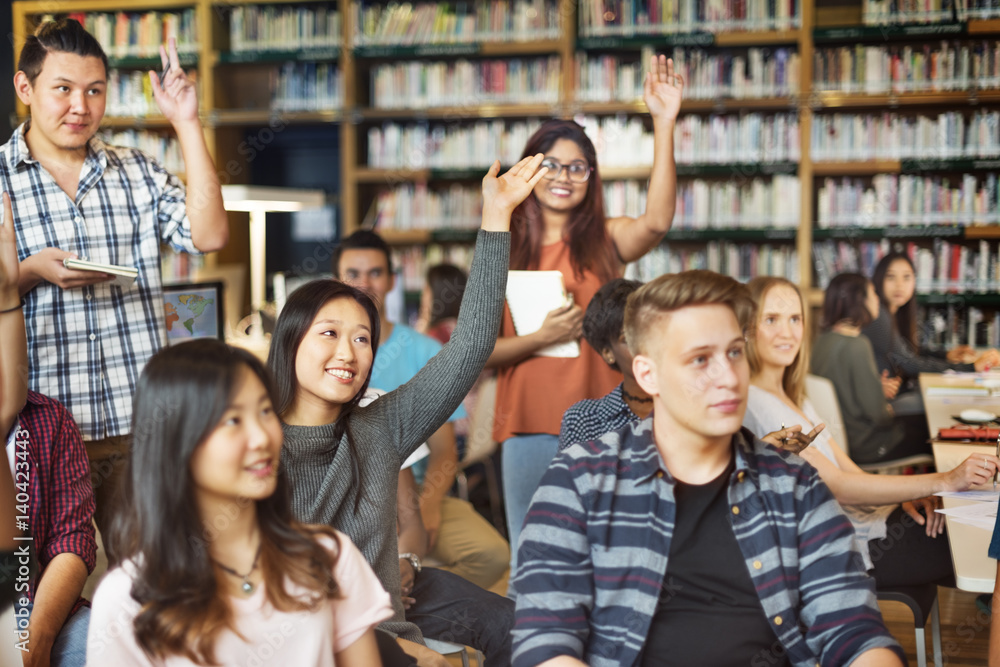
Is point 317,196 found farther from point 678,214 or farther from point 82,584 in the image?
point 82,584

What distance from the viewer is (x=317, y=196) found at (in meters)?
4.80

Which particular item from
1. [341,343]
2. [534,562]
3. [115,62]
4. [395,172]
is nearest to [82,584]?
[341,343]

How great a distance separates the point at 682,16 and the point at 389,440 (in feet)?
13.1

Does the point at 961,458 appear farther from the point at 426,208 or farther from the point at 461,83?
the point at 461,83

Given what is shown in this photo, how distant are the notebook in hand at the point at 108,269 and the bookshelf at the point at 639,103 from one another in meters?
3.25

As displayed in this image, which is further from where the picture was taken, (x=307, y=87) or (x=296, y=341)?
(x=307, y=87)

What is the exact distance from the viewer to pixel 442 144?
17.2 feet

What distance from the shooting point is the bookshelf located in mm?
4836

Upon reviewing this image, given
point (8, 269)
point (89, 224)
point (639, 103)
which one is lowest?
point (8, 269)

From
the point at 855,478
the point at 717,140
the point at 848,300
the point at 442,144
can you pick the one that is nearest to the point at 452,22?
the point at 442,144

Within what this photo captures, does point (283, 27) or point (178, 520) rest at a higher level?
point (283, 27)

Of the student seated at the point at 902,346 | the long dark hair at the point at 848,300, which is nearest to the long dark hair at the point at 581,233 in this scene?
the long dark hair at the point at 848,300

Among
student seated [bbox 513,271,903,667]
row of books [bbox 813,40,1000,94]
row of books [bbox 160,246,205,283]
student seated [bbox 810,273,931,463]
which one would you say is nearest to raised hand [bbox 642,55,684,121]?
student seated [bbox 513,271,903,667]

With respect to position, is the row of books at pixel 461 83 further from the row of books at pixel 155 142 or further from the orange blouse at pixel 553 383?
the orange blouse at pixel 553 383
